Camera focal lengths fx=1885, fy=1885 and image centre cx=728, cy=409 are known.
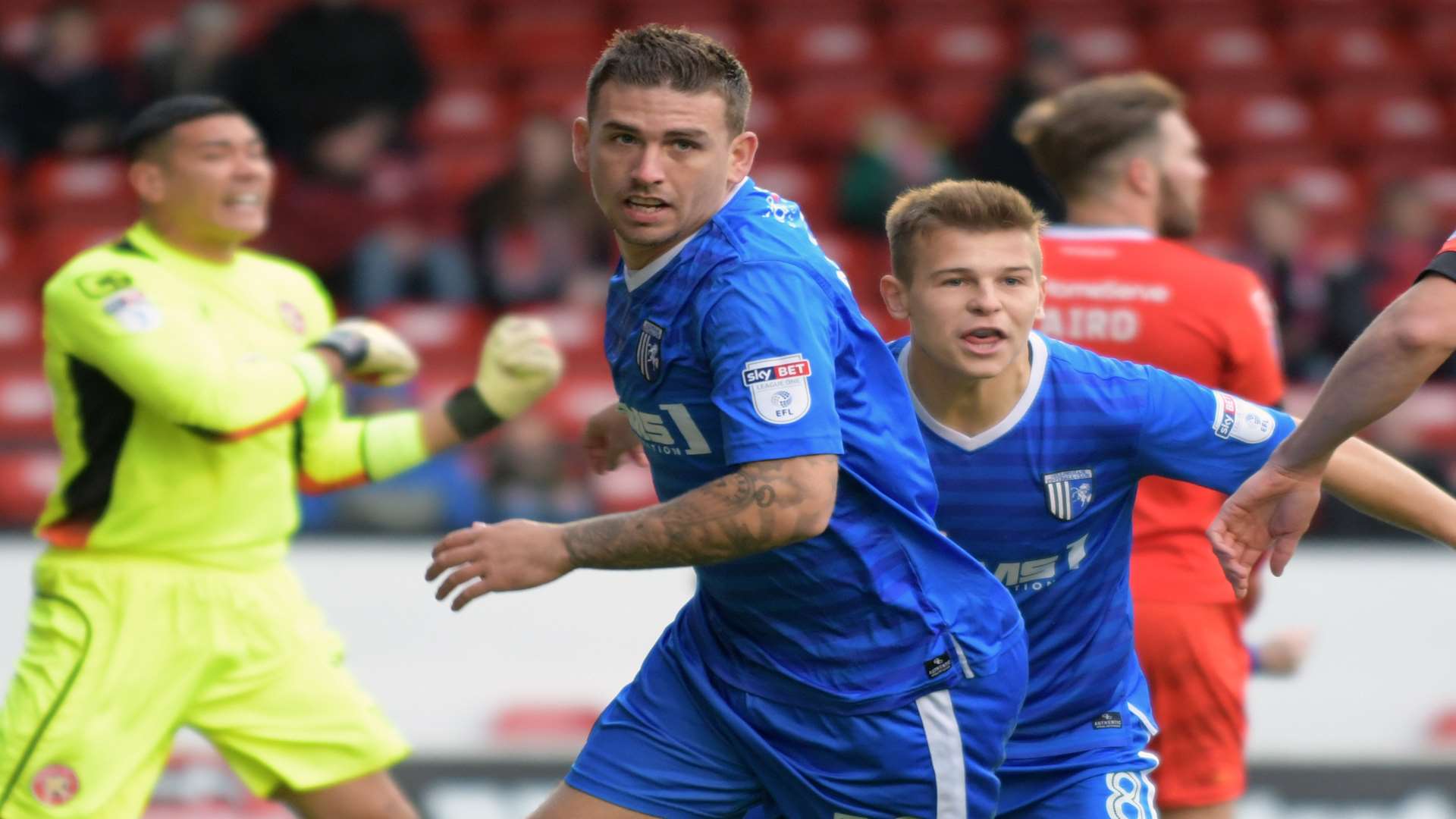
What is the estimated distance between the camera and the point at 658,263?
3.26 metres

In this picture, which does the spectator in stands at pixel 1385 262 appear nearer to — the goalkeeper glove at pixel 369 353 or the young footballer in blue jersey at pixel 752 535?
the goalkeeper glove at pixel 369 353

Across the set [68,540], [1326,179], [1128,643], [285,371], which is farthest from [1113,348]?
[1326,179]

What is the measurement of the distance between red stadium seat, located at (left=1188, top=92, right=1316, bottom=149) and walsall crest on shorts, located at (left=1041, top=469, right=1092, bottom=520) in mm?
8433

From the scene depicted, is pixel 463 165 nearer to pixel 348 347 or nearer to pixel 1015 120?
pixel 1015 120

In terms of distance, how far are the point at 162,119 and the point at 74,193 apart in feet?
19.0

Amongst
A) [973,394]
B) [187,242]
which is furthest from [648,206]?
[187,242]

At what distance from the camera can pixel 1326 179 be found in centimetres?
1140

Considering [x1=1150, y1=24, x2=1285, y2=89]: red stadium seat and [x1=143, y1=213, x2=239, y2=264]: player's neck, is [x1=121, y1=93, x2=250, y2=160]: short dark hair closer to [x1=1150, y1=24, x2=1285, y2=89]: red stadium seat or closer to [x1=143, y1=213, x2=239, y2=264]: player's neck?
[x1=143, y1=213, x2=239, y2=264]: player's neck

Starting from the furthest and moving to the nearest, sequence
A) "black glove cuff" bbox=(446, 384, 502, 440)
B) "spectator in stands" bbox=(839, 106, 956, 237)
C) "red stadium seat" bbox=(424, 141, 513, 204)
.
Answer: "red stadium seat" bbox=(424, 141, 513, 204)
"spectator in stands" bbox=(839, 106, 956, 237)
"black glove cuff" bbox=(446, 384, 502, 440)

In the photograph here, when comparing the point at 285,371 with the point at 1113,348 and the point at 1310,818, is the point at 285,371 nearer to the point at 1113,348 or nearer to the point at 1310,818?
the point at 1113,348

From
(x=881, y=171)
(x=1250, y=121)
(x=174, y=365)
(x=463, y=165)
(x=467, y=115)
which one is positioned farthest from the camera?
(x=1250, y=121)

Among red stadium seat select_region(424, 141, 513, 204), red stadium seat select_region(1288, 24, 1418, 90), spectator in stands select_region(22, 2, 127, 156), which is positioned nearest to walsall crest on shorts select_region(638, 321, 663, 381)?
red stadium seat select_region(424, 141, 513, 204)

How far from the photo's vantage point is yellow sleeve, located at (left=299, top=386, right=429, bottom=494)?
493 centimetres

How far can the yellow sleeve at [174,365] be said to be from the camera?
14.4 feet
